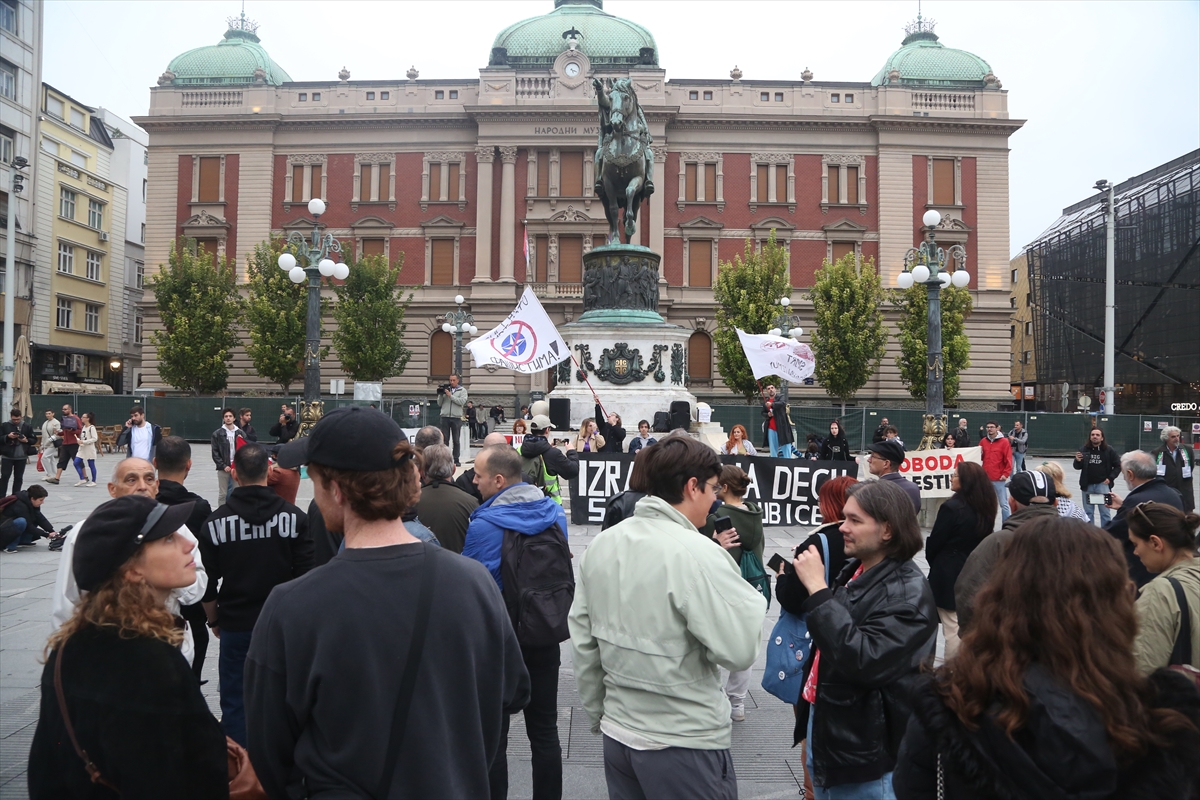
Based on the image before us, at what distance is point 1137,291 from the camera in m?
50.8

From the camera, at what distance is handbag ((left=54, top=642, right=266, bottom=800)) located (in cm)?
216

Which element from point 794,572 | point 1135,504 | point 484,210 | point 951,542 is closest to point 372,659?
point 794,572

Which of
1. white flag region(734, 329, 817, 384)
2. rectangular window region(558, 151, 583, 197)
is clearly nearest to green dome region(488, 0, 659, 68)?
rectangular window region(558, 151, 583, 197)

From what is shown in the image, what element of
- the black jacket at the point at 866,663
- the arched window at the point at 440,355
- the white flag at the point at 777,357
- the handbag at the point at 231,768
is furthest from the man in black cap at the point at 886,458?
the arched window at the point at 440,355

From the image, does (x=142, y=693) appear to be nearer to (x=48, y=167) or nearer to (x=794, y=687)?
(x=794, y=687)

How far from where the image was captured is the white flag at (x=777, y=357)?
52.0 feet

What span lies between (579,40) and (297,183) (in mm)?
17807

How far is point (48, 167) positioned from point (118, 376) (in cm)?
1390

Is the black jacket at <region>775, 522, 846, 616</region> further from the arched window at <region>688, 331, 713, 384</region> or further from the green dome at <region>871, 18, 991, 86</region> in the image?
the green dome at <region>871, 18, 991, 86</region>

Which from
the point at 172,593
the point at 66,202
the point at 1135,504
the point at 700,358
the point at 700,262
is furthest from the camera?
the point at 700,262

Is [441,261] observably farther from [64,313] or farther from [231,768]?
[231,768]

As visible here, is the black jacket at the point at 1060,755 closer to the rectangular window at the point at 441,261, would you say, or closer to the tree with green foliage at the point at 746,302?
the tree with green foliage at the point at 746,302

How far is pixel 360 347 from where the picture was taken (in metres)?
43.2

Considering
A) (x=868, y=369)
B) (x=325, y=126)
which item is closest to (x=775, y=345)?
(x=868, y=369)
